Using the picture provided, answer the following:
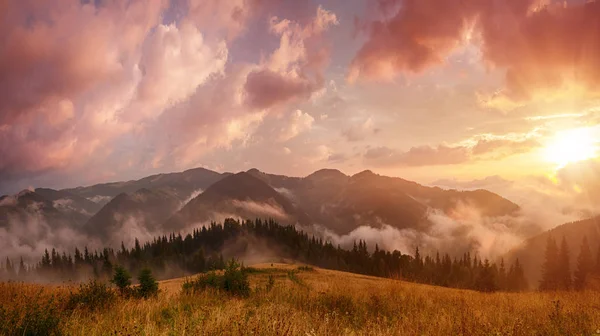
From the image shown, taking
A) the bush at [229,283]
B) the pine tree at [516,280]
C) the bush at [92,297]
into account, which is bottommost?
the pine tree at [516,280]

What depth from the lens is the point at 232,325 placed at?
7.21m

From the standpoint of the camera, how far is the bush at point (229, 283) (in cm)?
1456

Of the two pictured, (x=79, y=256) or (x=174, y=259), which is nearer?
(x=174, y=259)

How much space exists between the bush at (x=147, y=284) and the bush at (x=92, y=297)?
6.81 feet

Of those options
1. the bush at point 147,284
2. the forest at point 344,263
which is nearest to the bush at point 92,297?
the bush at point 147,284

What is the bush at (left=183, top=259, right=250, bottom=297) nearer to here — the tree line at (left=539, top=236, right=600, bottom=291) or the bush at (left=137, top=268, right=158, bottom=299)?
the bush at (left=137, top=268, right=158, bottom=299)

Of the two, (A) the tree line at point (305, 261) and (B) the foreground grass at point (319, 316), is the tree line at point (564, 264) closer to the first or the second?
(A) the tree line at point (305, 261)

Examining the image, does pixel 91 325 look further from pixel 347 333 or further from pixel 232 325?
pixel 347 333

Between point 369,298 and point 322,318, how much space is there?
142 inches

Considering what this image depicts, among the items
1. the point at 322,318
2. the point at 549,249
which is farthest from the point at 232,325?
the point at 549,249

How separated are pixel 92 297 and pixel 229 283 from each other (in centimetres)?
542

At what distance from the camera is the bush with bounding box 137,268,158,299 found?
14.1 meters

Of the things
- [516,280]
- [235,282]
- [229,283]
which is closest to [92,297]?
[229,283]

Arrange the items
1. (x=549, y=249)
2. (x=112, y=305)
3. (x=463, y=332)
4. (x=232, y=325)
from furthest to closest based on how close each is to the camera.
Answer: (x=549, y=249) → (x=112, y=305) → (x=463, y=332) → (x=232, y=325)
